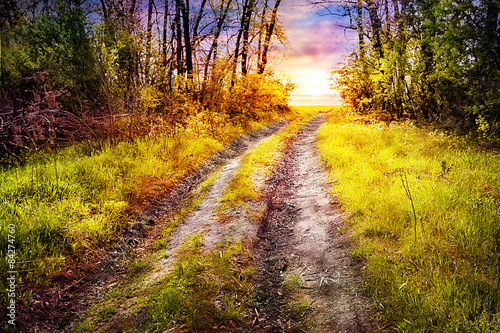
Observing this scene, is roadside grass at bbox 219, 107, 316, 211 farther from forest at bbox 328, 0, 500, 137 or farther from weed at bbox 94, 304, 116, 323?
forest at bbox 328, 0, 500, 137

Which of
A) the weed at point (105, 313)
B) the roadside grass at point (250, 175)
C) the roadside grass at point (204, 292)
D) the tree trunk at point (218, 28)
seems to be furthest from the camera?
the tree trunk at point (218, 28)

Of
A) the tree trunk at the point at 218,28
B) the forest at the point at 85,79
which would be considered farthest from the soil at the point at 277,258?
the tree trunk at the point at 218,28

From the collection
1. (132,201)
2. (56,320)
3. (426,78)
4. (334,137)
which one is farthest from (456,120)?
(56,320)

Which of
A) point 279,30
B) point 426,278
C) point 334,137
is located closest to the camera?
point 426,278

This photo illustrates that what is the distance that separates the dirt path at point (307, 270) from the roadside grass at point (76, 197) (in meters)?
2.82

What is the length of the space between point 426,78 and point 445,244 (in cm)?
863

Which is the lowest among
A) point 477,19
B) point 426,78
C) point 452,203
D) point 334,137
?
point 452,203

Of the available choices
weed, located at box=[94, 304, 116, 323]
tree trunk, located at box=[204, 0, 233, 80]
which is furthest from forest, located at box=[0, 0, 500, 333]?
tree trunk, located at box=[204, 0, 233, 80]

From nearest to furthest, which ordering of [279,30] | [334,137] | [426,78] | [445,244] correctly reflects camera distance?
[445,244] < [426,78] < [334,137] < [279,30]

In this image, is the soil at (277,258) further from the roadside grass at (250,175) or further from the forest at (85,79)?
the forest at (85,79)

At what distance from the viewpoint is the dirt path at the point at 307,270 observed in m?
3.15

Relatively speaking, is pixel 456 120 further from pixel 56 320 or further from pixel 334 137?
pixel 56 320

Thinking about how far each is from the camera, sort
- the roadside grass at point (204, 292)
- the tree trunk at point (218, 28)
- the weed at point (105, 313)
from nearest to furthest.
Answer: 1. the roadside grass at point (204, 292)
2. the weed at point (105, 313)
3. the tree trunk at point (218, 28)

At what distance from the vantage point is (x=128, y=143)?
8102mm
